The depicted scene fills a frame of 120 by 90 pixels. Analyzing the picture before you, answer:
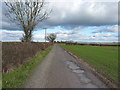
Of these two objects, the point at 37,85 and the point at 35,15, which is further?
the point at 35,15

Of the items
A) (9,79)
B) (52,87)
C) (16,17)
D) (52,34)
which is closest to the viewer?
(52,87)

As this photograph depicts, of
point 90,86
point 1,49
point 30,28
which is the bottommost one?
point 90,86

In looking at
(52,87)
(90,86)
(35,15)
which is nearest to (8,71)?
(52,87)

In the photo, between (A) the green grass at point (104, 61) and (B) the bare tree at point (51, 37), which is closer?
(A) the green grass at point (104, 61)

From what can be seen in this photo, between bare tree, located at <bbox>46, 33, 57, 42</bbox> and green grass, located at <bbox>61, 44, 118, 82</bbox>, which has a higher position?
bare tree, located at <bbox>46, 33, 57, 42</bbox>

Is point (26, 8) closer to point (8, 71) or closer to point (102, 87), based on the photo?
point (8, 71)

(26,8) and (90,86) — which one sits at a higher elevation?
(26,8)

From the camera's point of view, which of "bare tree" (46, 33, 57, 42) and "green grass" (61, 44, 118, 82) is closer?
"green grass" (61, 44, 118, 82)

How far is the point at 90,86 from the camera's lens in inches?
242

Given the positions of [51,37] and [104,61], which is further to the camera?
[51,37]

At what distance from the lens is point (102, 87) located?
5.99 meters

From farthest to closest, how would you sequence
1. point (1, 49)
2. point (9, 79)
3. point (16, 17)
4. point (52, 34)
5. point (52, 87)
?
point (52, 34) → point (16, 17) → point (1, 49) → point (9, 79) → point (52, 87)

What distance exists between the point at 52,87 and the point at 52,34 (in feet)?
458

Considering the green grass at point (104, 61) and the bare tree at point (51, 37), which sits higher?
the bare tree at point (51, 37)
